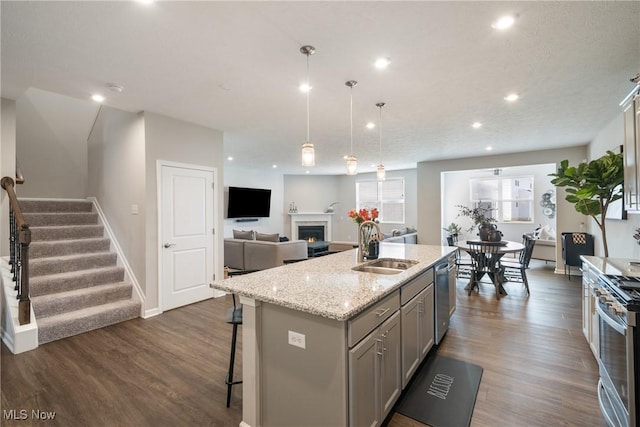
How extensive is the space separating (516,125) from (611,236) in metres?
2.27

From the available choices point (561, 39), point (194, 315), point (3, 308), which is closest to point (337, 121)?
point (561, 39)

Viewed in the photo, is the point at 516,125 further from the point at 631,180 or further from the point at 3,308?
the point at 3,308

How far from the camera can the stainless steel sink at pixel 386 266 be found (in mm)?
2672

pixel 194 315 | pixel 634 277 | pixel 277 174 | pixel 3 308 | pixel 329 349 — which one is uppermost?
pixel 277 174

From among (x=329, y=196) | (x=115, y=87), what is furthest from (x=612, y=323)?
(x=329, y=196)

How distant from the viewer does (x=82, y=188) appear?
5.89 metres

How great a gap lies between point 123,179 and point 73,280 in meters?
1.48

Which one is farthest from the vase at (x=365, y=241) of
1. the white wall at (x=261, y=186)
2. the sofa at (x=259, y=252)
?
the white wall at (x=261, y=186)

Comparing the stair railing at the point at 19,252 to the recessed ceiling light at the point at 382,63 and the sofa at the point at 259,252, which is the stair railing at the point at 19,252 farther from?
the recessed ceiling light at the point at 382,63

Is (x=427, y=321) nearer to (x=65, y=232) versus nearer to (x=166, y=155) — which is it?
(x=166, y=155)

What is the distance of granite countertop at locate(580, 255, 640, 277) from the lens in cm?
221

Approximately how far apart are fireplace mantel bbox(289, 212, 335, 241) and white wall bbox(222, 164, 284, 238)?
0.83 ft

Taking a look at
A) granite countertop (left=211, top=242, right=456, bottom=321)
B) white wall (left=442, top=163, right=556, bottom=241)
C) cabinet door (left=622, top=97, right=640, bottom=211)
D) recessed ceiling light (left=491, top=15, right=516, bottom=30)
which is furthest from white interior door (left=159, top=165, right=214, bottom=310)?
white wall (left=442, top=163, right=556, bottom=241)

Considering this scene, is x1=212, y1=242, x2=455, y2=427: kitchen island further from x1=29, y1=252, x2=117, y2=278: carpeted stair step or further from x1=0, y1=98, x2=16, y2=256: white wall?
x1=0, y1=98, x2=16, y2=256: white wall
